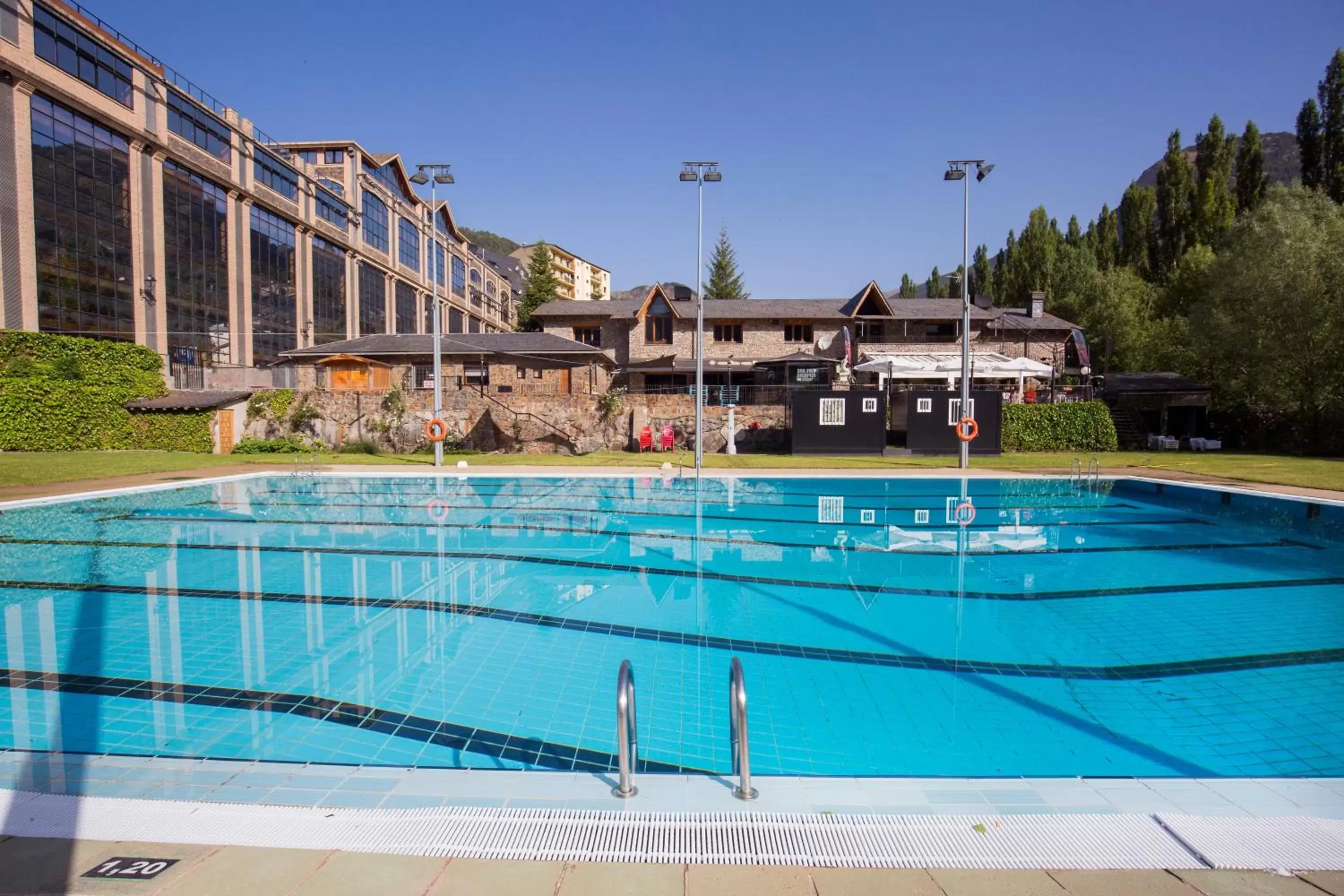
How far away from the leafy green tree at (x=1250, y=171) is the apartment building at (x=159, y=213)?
158 ft

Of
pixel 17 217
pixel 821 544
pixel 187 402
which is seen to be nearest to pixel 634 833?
pixel 821 544

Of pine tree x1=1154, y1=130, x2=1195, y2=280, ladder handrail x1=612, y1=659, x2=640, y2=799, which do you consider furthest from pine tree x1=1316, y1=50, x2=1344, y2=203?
ladder handrail x1=612, y1=659, x2=640, y2=799

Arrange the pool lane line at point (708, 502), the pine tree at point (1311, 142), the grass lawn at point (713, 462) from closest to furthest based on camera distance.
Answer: the pool lane line at point (708, 502) < the grass lawn at point (713, 462) < the pine tree at point (1311, 142)

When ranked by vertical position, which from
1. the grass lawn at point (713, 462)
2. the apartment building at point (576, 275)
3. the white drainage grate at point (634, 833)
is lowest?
the white drainage grate at point (634, 833)

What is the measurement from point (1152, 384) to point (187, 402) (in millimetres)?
40541

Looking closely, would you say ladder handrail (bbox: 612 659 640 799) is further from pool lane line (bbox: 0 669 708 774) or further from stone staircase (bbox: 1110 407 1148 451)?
stone staircase (bbox: 1110 407 1148 451)

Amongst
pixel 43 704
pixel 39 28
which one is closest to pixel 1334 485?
pixel 43 704

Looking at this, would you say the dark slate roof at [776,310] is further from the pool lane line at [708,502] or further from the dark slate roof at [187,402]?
the pool lane line at [708,502]

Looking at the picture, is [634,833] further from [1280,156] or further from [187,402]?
[1280,156]

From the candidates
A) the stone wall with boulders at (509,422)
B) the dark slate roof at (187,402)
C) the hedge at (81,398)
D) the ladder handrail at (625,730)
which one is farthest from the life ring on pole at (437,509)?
the hedge at (81,398)

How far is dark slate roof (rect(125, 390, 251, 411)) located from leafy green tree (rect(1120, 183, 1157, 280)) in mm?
54282

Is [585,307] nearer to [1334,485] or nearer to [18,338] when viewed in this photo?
[18,338]

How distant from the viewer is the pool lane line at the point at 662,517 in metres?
12.5

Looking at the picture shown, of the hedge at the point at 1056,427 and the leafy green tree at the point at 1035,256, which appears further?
the leafy green tree at the point at 1035,256
